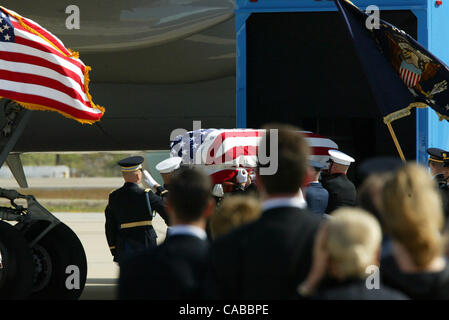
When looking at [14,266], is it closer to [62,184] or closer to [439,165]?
[439,165]

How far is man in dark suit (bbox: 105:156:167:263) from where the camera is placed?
7445mm

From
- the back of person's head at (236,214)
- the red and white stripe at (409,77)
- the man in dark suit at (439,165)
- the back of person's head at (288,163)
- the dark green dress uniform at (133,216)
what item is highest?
the red and white stripe at (409,77)

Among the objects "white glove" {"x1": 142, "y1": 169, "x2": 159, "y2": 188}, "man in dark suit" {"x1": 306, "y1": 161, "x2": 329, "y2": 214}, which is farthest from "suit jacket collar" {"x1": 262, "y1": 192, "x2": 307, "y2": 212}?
"white glove" {"x1": 142, "y1": 169, "x2": 159, "y2": 188}

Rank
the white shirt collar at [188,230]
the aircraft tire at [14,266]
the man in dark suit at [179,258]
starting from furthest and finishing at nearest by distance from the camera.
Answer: the aircraft tire at [14,266]
the white shirt collar at [188,230]
the man in dark suit at [179,258]

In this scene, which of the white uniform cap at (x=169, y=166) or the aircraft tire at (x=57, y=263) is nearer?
the white uniform cap at (x=169, y=166)

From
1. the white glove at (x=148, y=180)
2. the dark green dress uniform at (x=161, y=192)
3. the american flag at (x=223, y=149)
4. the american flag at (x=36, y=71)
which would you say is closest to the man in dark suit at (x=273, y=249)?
the american flag at (x=36, y=71)

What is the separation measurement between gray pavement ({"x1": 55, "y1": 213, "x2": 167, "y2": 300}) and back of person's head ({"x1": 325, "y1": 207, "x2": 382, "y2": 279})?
21.3 feet

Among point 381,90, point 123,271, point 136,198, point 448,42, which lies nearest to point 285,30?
point 448,42

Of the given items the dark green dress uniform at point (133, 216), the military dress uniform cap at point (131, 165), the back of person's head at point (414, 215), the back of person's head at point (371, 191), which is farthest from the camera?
the military dress uniform cap at point (131, 165)

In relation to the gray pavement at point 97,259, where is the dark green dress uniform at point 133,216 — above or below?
above

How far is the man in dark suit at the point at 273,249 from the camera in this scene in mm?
3148

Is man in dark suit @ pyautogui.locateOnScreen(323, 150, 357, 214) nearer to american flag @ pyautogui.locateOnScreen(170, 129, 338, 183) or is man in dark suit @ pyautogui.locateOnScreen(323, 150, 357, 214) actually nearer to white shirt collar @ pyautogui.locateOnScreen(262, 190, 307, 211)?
american flag @ pyautogui.locateOnScreen(170, 129, 338, 183)

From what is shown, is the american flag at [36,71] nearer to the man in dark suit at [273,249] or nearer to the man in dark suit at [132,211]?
the man in dark suit at [132,211]

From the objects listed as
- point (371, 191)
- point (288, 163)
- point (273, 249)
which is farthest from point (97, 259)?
point (273, 249)
